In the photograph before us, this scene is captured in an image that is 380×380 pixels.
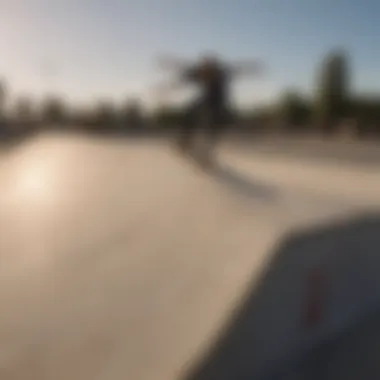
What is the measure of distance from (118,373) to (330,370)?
1170 millimetres

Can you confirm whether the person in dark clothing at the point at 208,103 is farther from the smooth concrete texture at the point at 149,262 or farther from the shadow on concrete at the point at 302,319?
the shadow on concrete at the point at 302,319

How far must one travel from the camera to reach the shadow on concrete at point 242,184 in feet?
14.3

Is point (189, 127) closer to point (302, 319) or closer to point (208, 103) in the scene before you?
point (208, 103)

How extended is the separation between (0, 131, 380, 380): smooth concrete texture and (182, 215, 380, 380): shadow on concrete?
21mm

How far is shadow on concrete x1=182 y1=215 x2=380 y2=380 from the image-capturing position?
8.66ft

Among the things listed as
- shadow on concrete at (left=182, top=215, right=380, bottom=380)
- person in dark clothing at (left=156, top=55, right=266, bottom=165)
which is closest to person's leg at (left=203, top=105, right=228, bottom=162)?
person in dark clothing at (left=156, top=55, right=266, bottom=165)

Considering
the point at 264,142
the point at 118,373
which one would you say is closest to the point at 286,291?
the point at 118,373

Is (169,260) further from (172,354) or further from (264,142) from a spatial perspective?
(264,142)

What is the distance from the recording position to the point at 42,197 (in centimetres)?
544

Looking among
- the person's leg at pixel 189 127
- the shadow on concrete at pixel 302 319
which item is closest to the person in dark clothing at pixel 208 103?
the person's leg at pixel 189 127

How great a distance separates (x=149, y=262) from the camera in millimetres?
3420

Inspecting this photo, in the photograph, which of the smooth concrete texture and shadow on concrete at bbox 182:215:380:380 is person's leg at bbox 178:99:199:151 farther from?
shadow on concrete at bbox 182:215:380:380

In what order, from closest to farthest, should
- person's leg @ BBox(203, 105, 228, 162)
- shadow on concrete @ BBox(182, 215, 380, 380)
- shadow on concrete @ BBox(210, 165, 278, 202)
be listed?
shadow on concrete @ BBox(182, 215, 380, 380) < shadow on concrete @ BBox(210, 165, 278, 202) < person's leg @ BBox(203, 105, 228, 162)

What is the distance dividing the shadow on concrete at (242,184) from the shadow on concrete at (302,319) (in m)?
1.08
